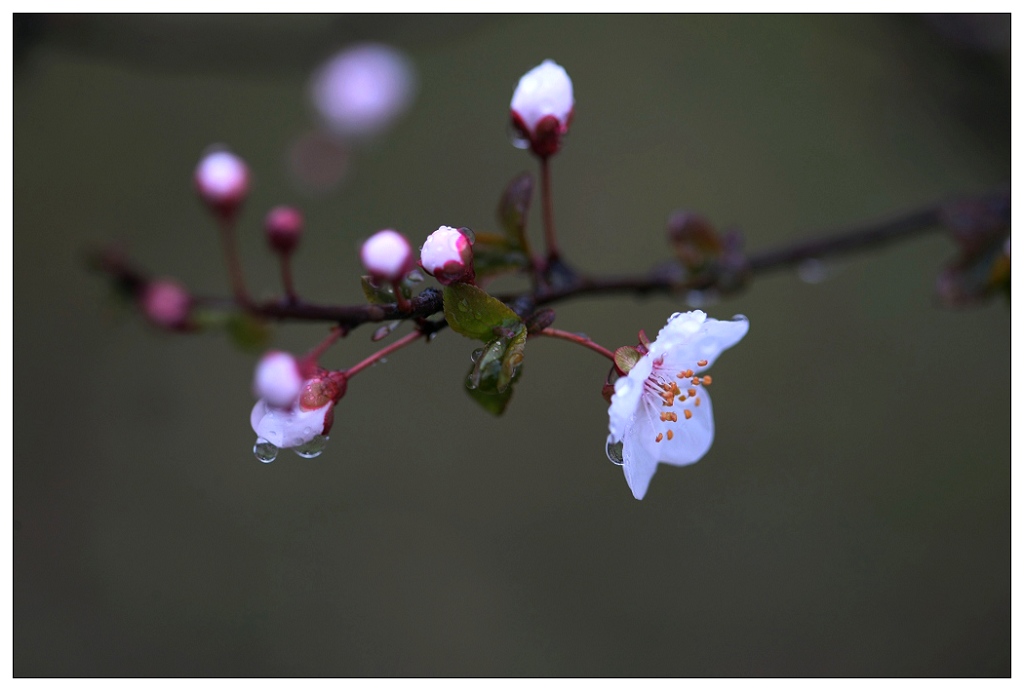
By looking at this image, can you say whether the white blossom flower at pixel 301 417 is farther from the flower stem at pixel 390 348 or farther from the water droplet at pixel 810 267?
the water droplet at pixel 810 267

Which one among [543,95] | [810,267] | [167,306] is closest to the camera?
[167,306]

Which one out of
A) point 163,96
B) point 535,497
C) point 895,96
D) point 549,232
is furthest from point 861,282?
point 163,96

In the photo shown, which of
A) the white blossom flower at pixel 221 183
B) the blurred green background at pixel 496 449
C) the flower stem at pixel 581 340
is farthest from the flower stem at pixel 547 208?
the blurred green background at pixel 496 449

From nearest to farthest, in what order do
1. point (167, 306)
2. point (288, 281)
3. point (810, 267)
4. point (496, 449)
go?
1. point (167, 306)
2. point (288, 281)
3. point (810, 267)
4. point (496, 449)

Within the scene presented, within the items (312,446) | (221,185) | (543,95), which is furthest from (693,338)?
(221,185)

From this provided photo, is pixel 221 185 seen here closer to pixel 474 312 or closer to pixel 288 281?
pixel 288 281

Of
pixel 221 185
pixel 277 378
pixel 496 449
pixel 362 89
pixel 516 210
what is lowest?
pixel 277 378

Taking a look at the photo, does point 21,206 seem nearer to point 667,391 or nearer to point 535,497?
point 535,497

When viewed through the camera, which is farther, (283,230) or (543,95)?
(543,95)
